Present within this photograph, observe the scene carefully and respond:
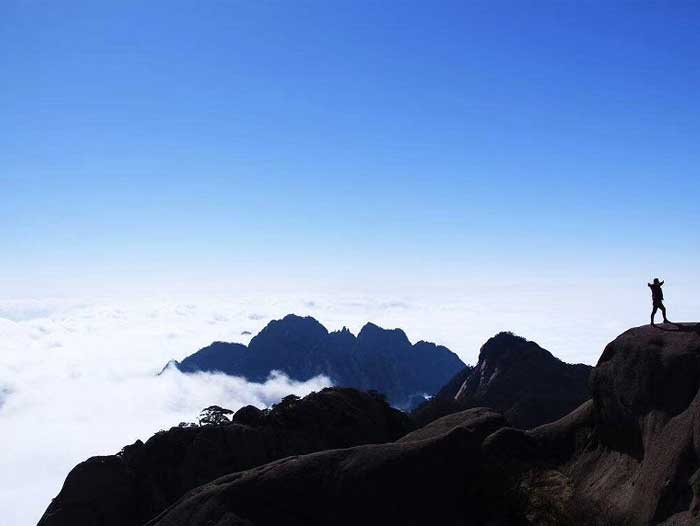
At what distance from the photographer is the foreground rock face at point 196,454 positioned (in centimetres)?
4959

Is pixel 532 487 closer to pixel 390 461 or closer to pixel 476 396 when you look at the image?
pixel 390 461

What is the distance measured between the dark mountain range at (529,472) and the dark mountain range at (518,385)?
70723mm

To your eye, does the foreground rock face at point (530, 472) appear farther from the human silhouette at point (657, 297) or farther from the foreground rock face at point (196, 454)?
the foreground rock face at point (196, 454)

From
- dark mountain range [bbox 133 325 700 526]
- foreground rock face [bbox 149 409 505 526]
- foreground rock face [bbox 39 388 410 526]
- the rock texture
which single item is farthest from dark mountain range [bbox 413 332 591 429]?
foreground rock face [bbox 149 409 505 526]

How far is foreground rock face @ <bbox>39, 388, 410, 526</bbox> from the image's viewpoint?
4959 cm

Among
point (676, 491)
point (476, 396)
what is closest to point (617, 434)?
point (676, 491)

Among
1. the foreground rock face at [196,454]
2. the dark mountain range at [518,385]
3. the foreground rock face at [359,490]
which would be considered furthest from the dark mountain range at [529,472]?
the dark mountain range at [518,385]

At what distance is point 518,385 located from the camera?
132 metres

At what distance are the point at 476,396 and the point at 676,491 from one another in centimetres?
12098

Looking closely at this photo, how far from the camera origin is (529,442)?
3138cm

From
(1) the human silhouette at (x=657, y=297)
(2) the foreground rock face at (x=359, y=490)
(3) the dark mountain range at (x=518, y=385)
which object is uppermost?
(1) the human silhouette at (x=657, y=297)

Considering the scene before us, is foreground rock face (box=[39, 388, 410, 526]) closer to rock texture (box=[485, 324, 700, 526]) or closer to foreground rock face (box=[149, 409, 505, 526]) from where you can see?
foreground rock face (box=[149, 409, 505, 526])

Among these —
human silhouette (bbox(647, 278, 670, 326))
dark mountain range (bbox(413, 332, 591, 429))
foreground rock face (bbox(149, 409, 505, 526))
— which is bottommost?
dark mountain range (bbox(413, 332, 591, 429))

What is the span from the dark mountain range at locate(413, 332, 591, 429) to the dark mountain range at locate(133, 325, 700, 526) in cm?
7072
